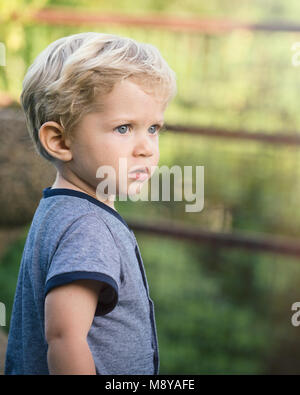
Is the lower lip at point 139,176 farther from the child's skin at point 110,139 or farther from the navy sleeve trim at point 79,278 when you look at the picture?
the navy sleeve trim at point 79,278

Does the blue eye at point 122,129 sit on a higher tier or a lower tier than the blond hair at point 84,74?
lower

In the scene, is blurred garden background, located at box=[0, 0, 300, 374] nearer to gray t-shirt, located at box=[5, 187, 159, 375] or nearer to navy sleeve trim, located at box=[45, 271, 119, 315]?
gray t-shirt, located at box=[5, 187, 159, 375]

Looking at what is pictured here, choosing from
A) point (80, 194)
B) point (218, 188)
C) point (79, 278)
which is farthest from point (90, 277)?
point (218, 188)

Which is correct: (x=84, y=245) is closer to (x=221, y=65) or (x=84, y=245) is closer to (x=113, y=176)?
(x=113, y=176)

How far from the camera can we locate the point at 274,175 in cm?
314

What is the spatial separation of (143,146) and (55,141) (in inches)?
5.9

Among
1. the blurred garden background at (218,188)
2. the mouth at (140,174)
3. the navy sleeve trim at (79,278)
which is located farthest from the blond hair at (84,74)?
the blurred garden background at (218,188)

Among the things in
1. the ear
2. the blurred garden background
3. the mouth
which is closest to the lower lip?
the mouth

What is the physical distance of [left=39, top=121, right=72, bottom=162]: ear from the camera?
103 centimetres

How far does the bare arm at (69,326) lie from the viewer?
91 cm

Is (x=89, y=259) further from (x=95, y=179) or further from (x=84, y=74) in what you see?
(x=84, y=74)
